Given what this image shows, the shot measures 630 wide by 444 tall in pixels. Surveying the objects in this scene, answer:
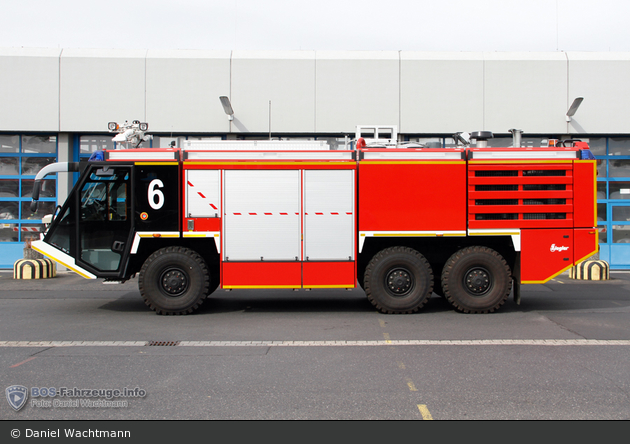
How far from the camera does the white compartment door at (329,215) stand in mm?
8375

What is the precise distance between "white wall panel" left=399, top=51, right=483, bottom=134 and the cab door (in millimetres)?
9050

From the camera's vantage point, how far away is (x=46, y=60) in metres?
14.8

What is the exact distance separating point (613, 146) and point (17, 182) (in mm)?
18342

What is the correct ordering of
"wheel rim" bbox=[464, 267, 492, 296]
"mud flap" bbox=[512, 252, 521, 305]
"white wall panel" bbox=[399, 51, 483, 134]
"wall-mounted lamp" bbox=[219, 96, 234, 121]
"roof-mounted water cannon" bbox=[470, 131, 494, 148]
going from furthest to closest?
"white wall panel" bbox=[399, 51, 483, 134], "wall-mounted lamp" bbox=[219, 96, 234, 121], "roof-mounted water cannon" bbox=[470, 131, 494, 148], "mud flap" bbox=[512, 252, 521, 305], "wheel rim" bbox=[464, 267, 492, 296]

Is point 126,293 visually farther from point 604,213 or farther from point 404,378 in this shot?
point 604,213

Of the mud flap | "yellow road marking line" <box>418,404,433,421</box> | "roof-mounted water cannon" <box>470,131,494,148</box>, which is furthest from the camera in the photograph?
"roof-mounted water cannon" <box>470,131,494,148</box>

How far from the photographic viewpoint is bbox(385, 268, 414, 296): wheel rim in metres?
8.30

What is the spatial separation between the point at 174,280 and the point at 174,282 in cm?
3

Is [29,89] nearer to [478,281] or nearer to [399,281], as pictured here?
[399,281]

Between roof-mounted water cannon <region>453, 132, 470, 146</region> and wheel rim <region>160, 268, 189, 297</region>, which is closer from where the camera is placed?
wheel rim <region>160, 268, 189, 297</region>

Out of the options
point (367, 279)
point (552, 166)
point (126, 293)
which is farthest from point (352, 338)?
point (126, 293)

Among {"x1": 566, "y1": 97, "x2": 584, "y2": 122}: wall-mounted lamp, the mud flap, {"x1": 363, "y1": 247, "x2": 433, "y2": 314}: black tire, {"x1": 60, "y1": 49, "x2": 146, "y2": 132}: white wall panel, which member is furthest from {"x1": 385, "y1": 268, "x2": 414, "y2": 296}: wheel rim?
{"x1": 60, "y1": 49, "x2": 146, "y2": 132}: white wall panel

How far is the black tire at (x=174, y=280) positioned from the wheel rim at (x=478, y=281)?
14.2 ft

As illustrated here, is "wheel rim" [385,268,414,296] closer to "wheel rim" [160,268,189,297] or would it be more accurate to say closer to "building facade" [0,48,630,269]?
"wheel rim" [160,268,189,297]
